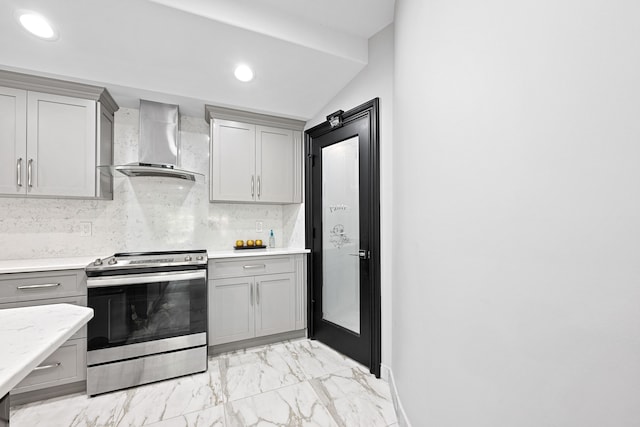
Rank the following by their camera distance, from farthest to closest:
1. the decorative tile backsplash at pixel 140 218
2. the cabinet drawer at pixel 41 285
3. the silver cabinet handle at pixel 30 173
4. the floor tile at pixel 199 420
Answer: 1. the decorative tile backsplash at pixel 140 218
2. the silver cabinet handle at pixel 30 173
3. the cabinet drawer at pixel 41 285
4. the floor tile at pixel 199 420

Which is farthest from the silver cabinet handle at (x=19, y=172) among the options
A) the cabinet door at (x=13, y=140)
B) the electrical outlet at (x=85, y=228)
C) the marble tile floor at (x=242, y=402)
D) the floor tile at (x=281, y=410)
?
the floor tile at (x=281, y=410)

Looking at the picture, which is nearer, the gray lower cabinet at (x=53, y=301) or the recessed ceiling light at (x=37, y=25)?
the recessed ceiling light at (x=37, y=25)

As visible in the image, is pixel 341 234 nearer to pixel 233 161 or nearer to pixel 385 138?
pixel 385 138

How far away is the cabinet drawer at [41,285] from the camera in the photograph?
1.96m

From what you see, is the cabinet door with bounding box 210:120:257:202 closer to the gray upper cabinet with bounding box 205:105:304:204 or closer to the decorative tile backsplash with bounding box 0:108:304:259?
the gray upper cabinet with bounding box 205:105:304:204

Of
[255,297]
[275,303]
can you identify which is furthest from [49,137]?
[275,303]

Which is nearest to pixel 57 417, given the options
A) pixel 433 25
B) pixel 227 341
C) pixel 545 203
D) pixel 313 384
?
pixel 227 341

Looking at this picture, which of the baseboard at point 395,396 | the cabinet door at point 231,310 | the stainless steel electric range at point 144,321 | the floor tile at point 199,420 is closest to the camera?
the baseboard at point 395,396

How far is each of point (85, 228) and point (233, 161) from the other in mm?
1474

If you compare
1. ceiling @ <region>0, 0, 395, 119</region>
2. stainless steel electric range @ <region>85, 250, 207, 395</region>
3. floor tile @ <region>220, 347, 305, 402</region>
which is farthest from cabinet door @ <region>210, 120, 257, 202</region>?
floor tile @ <region>220, 347, 305, 402</region>

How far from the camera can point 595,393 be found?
0.57 metres

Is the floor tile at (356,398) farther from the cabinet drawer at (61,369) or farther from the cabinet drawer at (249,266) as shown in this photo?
the cabinet drawer at (61,369)

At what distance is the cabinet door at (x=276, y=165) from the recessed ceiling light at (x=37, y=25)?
5.36ft

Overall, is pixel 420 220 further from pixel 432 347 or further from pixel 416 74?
pixel 416 74
